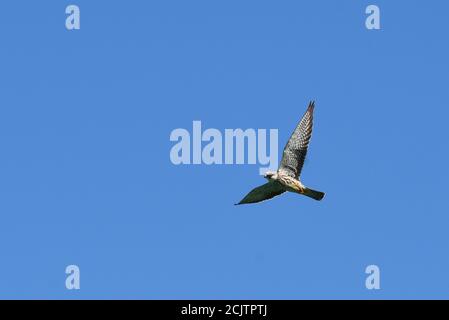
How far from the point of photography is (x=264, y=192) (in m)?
24.9

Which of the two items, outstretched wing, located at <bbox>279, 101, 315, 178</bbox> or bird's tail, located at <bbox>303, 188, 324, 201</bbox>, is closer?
bird's tail, located at <bbox>303, 188, 324, 201</bbox>

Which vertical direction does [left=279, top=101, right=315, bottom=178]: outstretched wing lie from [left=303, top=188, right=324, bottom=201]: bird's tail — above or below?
above

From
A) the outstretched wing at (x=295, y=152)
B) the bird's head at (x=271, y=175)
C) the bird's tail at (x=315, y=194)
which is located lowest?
the bird's tail at (x=315, y=194)

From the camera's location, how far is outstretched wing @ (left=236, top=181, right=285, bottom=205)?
972 inches

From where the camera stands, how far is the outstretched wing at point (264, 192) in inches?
972

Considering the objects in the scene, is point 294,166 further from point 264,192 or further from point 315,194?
point 264,192

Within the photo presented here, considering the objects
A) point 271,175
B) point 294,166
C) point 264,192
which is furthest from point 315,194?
point 264,192

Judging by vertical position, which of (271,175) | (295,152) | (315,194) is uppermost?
(295,152)

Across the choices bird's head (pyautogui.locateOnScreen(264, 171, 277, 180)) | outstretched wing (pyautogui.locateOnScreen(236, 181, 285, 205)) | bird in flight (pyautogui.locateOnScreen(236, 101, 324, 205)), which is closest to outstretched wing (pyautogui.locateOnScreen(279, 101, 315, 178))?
bird in flight (pyautogui.locateOnScreen(236, 101, 324, 205))

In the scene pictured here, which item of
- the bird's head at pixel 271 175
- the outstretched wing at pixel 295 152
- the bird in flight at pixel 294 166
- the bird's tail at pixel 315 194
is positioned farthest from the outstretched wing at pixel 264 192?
the bird's tail at pixel 315 194

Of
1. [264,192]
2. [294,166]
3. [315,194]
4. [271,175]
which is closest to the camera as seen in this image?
[315,194]

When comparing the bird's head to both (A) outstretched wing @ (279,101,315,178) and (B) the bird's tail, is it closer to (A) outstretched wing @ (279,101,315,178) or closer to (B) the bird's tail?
(A) outstretched wing @ (279,101,315,178)

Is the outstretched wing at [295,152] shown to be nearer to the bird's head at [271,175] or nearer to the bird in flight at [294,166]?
the bird in flight at [294,166]
